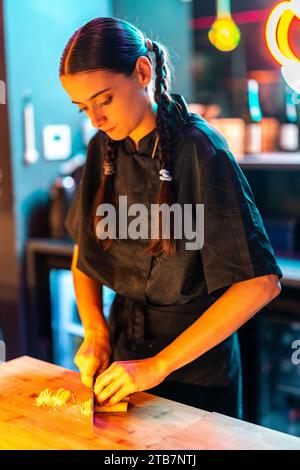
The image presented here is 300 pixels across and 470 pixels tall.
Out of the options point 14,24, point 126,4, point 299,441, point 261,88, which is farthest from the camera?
→ point 261,88

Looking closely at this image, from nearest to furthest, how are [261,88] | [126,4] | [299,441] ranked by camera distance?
[299,441]
[126,4]
[261,88]

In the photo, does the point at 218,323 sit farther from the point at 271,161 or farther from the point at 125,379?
the point at 271,161

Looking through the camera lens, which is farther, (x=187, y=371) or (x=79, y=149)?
(x=79, y=149)

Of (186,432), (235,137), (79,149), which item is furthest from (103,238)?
(79,149)

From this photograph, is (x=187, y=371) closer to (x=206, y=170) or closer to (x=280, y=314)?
(x=206, y=170)

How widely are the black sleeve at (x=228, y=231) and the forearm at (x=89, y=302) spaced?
1.12 ft

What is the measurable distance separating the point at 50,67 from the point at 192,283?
187 cm

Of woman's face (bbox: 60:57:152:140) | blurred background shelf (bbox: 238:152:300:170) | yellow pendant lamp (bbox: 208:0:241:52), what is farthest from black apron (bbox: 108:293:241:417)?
yellow pendant lamp (bbox: 208:0:241:52)

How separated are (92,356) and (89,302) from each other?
9.6 inches

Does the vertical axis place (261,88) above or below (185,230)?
→ above

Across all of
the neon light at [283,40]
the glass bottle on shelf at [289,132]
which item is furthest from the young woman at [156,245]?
the glass bottle on shelf at [289,132]

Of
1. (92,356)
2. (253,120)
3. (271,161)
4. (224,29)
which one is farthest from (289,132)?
(92,356)

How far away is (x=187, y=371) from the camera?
1.56m

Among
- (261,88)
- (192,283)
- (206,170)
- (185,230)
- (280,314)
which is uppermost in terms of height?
(261,88)
